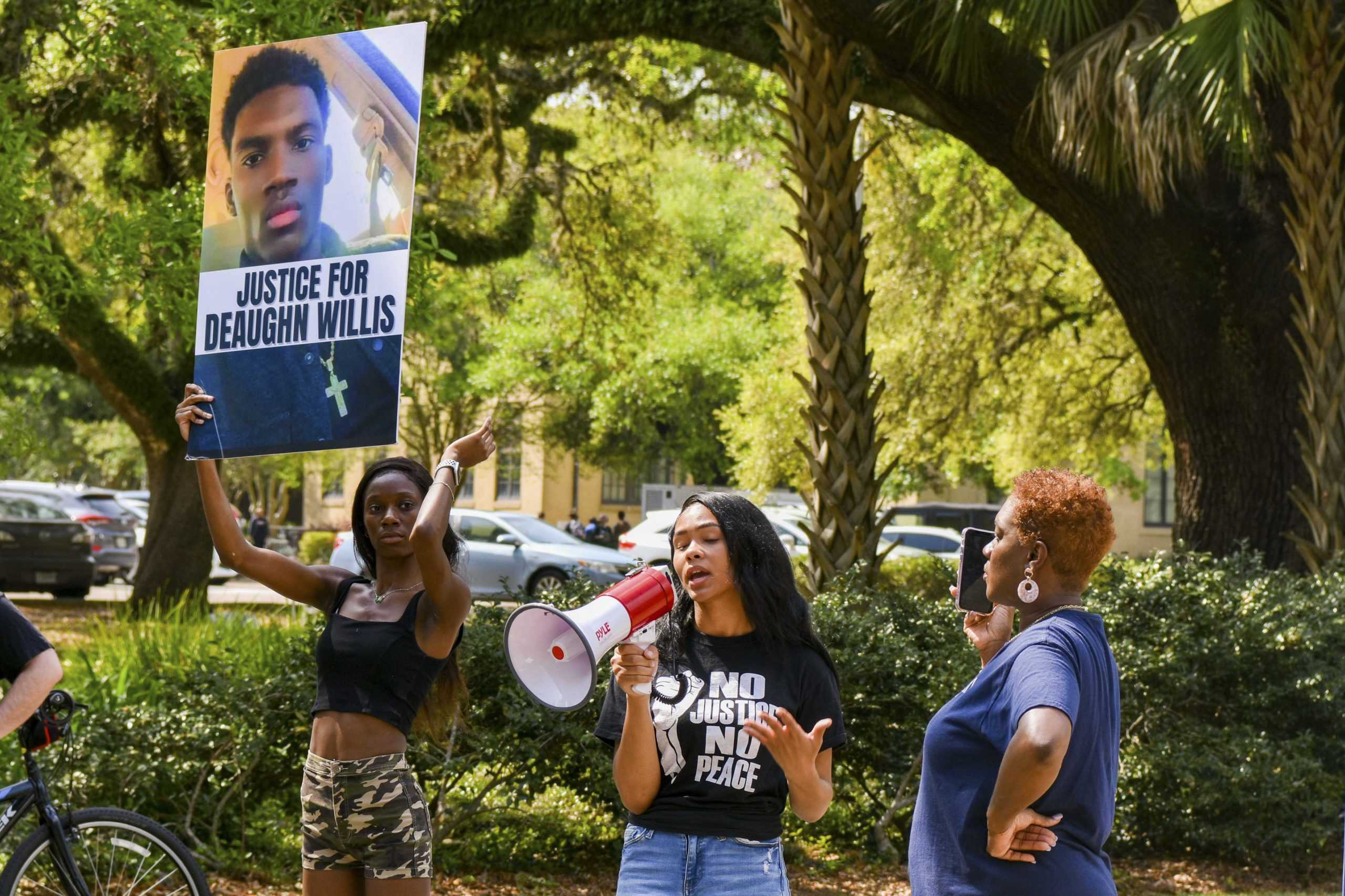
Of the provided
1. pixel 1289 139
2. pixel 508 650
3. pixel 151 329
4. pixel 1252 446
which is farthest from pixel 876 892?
pixel 151 329

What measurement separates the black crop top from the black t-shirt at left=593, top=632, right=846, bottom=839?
653 millimetres

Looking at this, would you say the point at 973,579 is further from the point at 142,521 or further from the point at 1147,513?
the point at 1147,513

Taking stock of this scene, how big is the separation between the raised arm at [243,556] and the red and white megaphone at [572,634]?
3.93 feet

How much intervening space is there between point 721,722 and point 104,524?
24.3 meters

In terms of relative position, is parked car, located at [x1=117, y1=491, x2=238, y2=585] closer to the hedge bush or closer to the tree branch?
the tree branch

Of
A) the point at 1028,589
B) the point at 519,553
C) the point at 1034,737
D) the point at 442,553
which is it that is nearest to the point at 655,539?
the point at 519,553

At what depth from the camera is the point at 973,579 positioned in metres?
3.32

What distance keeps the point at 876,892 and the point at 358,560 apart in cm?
354

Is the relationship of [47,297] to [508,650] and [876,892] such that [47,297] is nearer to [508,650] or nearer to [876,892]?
[876,892]

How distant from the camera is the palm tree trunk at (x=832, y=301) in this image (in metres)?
8.41

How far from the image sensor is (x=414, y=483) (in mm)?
3988

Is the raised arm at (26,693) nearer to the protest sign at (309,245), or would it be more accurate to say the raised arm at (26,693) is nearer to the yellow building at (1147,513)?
the protest sign at (309,245)

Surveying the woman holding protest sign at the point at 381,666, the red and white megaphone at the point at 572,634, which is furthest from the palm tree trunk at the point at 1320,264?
the red and white megaphone at the point at 572,634

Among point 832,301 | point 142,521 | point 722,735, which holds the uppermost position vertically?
point 832,301
